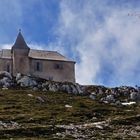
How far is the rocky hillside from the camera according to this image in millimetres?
70688

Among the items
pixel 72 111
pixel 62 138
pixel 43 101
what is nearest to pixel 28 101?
pixel 43 101

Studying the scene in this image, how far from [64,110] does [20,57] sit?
168ft

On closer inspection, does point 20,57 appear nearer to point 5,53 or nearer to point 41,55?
point 5,53

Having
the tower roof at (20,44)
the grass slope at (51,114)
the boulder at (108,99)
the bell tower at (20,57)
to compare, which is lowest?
the grass slope at (51,114)

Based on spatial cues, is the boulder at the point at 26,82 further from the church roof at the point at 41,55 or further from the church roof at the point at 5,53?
the church roof at the point at 5,53

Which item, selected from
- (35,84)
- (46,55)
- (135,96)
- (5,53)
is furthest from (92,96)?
(5,53)

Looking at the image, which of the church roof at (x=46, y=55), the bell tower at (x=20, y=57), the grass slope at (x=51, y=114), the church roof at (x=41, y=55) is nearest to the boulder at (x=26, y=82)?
the bell tower at (x=20, y=57)

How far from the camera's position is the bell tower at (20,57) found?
510 ft

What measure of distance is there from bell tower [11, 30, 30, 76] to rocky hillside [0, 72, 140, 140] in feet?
18.9

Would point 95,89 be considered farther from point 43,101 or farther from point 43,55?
point 43,101

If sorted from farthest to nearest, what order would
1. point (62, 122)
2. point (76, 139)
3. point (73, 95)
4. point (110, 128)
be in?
point (73, 95) → point (62, 122) → point (110, 128) → point (76, 139)

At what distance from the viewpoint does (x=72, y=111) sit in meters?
106

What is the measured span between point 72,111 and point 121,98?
44.9 m

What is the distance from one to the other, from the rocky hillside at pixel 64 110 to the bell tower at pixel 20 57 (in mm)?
5768
